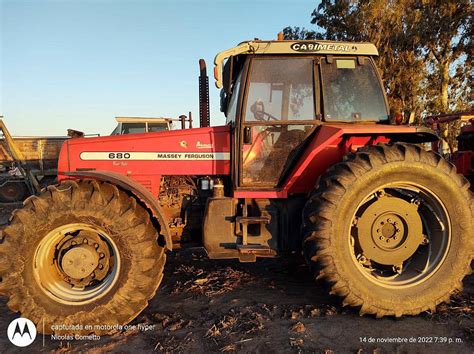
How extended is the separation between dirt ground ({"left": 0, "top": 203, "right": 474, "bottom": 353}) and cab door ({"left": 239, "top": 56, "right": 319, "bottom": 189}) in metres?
1.21

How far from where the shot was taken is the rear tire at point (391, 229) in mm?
3160

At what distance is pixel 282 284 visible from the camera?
4.09 m

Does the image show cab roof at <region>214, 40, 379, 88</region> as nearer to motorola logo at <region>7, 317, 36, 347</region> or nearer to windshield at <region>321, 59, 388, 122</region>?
windshield at <region>321, 59, 388, 122</region>

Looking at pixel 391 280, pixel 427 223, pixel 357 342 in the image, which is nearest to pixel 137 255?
pixel 357 342

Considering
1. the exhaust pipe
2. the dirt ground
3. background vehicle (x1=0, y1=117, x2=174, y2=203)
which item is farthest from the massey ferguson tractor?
background vehicle (x1=0, y1=117, x2=174, y2=203)

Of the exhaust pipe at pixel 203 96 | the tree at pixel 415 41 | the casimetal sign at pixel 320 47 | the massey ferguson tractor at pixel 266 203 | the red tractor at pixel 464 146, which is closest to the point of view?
the massey ferguson tractor at pixel 266 203

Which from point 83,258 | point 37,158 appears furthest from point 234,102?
point 37,158

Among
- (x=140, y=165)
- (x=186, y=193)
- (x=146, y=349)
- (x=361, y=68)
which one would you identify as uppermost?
(x=361, y=68)

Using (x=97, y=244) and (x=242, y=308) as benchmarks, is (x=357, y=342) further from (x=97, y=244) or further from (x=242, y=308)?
(x=97, y=244)

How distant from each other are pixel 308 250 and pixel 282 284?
1.04 m

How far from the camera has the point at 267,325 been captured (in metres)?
3.12

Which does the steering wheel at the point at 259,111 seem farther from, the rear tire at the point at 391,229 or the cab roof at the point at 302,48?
the rear tire at the point at 391,229

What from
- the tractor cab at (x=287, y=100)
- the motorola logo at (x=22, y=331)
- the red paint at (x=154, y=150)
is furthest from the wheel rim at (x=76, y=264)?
the tractor cab at (x=287, y=100)

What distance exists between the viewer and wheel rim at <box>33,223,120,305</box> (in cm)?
320
